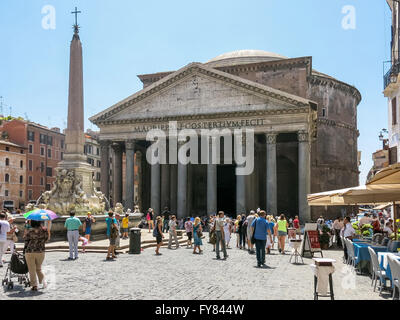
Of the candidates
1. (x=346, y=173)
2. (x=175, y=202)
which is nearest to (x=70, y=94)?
(x=175, y=202)

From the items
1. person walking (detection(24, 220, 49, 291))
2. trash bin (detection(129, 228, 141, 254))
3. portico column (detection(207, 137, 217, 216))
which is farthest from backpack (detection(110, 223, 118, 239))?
portico column (detection(207, 137, 217, 216))

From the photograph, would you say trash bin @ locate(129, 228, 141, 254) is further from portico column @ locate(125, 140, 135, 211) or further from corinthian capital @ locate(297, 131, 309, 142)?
portico column @ locate(125, 140, 135, 211)

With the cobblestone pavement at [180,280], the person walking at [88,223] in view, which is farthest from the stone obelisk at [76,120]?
the cobblestone pavement at [180,280]

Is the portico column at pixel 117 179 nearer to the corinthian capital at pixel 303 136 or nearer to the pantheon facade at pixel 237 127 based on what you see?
the pantheon facade at pixel 237 127

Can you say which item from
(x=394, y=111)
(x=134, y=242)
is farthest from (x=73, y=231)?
(x=394, y=111)

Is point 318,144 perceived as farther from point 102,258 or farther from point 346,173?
point 102,258

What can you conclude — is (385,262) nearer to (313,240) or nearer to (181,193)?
(313,240)

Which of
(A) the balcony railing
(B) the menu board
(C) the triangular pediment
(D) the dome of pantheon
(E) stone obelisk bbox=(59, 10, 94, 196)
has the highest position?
(D) the dome of pantheon

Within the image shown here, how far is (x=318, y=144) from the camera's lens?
151 feet

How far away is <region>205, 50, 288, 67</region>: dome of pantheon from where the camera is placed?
47.1 m

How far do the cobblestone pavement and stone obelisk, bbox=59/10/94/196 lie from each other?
3.48 m

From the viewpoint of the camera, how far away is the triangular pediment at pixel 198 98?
102 feet
